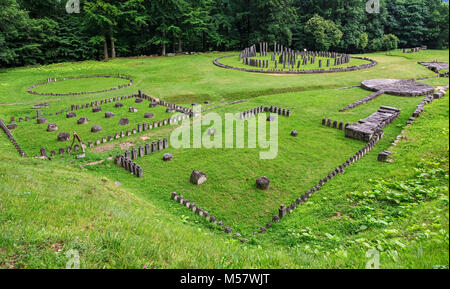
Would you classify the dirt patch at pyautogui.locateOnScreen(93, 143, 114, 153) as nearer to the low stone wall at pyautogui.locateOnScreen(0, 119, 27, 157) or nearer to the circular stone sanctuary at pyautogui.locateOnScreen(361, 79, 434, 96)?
the low stone wall at pyautogui.locateOnScreen(0, 119, 27, 157)

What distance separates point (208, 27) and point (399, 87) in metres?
37.5

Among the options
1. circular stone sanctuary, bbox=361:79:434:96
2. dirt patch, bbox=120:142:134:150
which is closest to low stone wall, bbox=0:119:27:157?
dirt patch, bbox=120:142:134:150

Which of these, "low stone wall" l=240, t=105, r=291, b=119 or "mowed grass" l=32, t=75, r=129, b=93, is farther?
"mowed grass" l=32, t=75, r=129, b=93

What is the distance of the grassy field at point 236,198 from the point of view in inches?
214

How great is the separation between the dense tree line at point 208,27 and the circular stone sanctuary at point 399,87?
23.9 metres

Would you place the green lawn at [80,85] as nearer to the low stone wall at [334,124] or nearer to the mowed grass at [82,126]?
the mowed grass at [82,126]

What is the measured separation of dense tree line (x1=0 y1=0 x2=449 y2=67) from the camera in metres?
42.6

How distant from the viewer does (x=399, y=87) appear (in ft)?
84.3

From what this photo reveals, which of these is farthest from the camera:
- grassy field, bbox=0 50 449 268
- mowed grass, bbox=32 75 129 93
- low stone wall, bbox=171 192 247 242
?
mowed grass, bbox=32 75 129 93

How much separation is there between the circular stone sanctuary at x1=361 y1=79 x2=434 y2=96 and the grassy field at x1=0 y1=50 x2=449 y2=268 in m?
1.03

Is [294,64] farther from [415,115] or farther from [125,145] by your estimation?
[125,145]

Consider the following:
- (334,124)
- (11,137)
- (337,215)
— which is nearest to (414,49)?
(334,124)

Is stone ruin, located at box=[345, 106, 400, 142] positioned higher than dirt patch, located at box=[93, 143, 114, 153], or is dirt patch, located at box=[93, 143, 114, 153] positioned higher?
stone ruin, located at box=[345, 106, 400, 142]

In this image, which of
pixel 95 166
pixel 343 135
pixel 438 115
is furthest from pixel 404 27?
pixel 95 166
